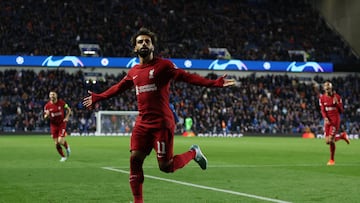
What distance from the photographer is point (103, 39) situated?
5447 centimetres

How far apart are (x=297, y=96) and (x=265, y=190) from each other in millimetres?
45784

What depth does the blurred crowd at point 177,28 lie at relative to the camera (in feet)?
171

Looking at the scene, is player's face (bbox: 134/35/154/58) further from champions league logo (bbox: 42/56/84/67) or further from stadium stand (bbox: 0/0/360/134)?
champions league logo (bbox: 42/56/84/67)

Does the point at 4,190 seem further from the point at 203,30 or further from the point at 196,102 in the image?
the point at 203,30

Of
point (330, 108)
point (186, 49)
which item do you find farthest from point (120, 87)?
Answer: point (186, 49)

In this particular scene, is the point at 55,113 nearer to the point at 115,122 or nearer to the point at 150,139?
the point at 150,139

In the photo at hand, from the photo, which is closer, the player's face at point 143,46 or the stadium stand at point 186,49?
the player's face at point 143,46

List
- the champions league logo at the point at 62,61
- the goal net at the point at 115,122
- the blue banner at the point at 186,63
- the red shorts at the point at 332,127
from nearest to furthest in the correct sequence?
the red shorts at the point at 332,127, the goal net at the point at 115,122, the blue banner at the point at 186,63, the champions league logo at the point at 62,61

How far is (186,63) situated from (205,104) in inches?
156

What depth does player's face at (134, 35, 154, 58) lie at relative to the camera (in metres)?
8.09

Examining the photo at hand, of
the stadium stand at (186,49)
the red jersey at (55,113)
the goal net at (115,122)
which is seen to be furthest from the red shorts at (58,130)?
the goal net at (115,122)

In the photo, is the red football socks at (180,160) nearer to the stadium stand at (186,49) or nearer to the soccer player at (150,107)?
the soccer player at (150,107)

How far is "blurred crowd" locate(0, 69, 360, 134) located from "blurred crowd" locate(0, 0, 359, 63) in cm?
227

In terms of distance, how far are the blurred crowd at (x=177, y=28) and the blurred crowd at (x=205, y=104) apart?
7.46ft
